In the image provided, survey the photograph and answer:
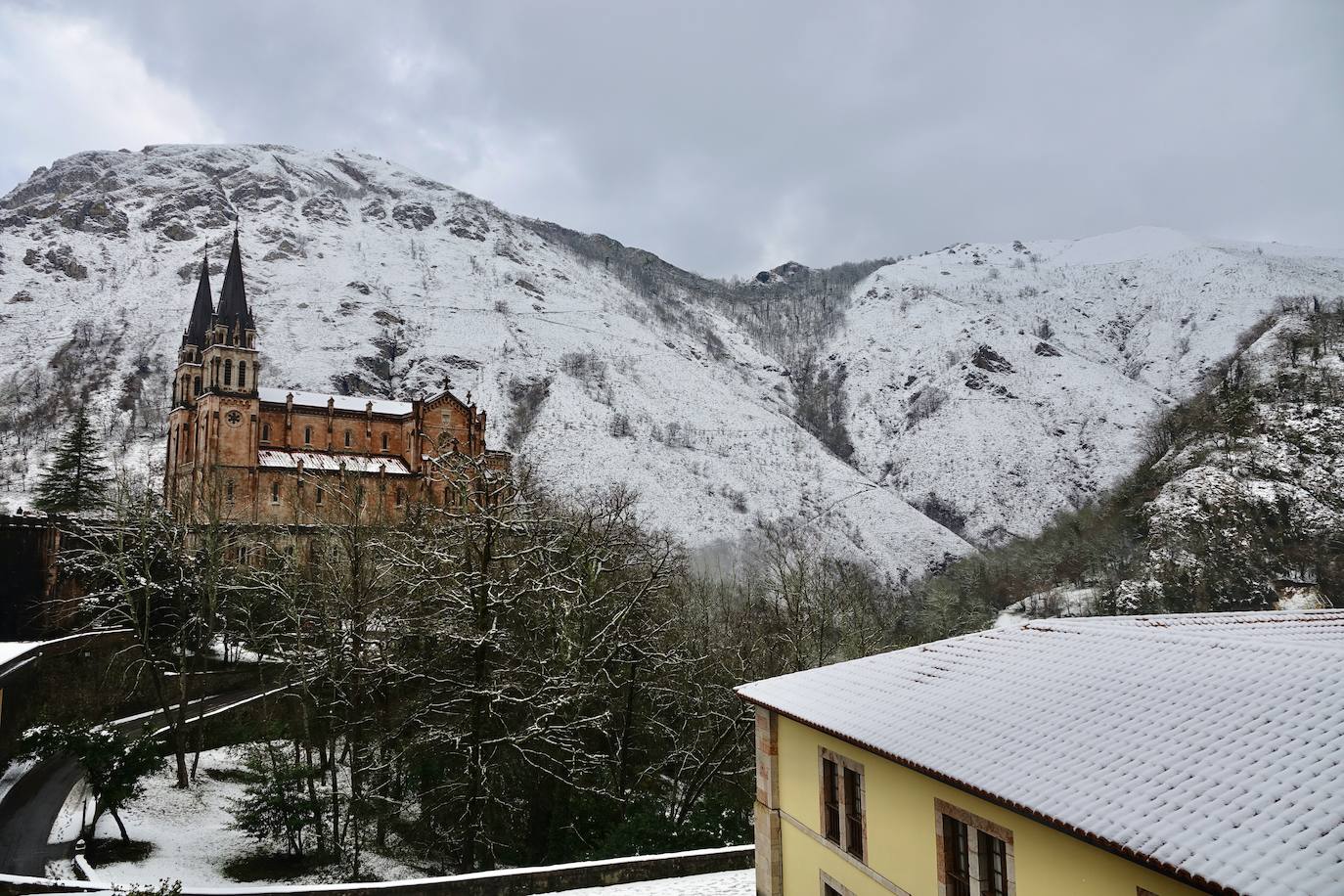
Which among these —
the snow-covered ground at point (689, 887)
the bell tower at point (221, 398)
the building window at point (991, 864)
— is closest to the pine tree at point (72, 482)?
the bell tower at point (221, 398)

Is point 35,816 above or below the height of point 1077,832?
below

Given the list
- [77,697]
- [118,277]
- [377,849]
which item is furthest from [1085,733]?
[118,277]

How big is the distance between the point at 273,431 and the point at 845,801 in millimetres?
63691

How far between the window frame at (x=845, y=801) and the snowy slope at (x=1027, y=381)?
115078mm

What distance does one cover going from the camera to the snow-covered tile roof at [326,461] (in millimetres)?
62531

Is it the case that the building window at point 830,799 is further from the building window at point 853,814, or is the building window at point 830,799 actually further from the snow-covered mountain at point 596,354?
the snow-covered mountain at point 596,354

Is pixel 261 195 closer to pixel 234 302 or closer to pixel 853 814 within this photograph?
pixel 234 302

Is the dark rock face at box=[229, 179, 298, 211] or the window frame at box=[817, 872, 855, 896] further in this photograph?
the dark rock face at box=[229, 179, 298, 211]

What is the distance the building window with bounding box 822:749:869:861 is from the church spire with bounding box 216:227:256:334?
6389cm

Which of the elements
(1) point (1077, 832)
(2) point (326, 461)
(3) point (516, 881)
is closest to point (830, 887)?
(3) point (516, 881)

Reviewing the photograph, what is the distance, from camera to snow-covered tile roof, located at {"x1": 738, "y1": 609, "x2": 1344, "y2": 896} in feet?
21.4

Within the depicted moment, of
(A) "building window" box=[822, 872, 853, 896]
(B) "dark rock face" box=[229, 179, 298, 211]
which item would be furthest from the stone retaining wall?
(B) "dark rock face" box=[229, 179, 298, 211]

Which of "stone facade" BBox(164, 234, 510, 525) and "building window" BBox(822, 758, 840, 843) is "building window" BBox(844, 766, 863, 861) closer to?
"building window" BBox(822, 758, 840, 843)

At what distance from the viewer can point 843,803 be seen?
44.4ft
